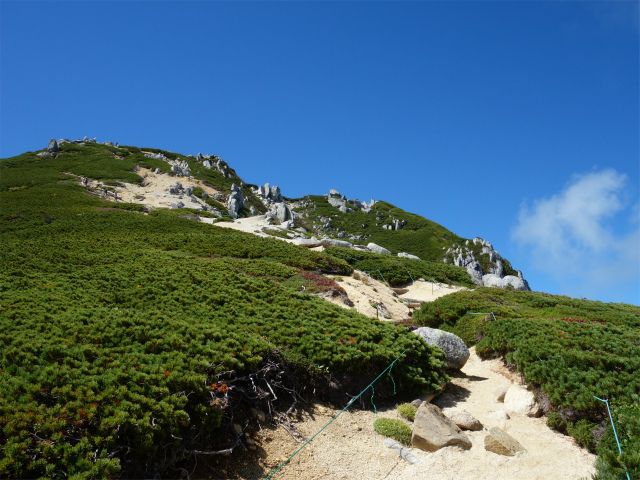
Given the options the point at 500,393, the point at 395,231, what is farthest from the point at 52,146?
the point at 500,393

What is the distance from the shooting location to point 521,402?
39.1 feet

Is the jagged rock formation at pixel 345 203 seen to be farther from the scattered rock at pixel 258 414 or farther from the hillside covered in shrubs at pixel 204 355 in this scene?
the scattered rock at pixel 258 414

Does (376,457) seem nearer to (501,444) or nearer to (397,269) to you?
(501,444)

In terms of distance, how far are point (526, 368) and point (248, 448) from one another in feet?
31.5

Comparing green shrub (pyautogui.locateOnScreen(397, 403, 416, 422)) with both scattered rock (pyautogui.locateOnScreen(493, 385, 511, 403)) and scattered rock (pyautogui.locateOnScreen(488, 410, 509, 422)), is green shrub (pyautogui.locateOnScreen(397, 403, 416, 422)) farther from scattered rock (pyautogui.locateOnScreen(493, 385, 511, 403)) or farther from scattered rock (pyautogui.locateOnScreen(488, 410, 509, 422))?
scattered rock (pyautogui.locateOnScreen(493, 385, 511, 403))

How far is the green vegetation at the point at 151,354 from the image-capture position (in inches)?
274

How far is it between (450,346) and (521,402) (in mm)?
3705

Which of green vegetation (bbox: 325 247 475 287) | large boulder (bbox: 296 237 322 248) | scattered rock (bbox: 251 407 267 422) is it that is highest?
large boulder (bbox: 296 237 322 248)

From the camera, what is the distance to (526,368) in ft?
41.9

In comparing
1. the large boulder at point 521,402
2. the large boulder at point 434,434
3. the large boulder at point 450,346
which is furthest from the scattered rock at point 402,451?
the large boulder at point 450,346

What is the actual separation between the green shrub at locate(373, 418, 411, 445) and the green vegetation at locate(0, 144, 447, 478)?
163 centimetres

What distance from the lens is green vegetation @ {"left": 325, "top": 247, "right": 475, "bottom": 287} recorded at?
35.5 meters

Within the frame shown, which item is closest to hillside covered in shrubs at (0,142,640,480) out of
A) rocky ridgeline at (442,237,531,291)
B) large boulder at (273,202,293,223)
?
large boulder at (273,202,293,223)

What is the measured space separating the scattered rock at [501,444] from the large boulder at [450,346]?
5481 mm
